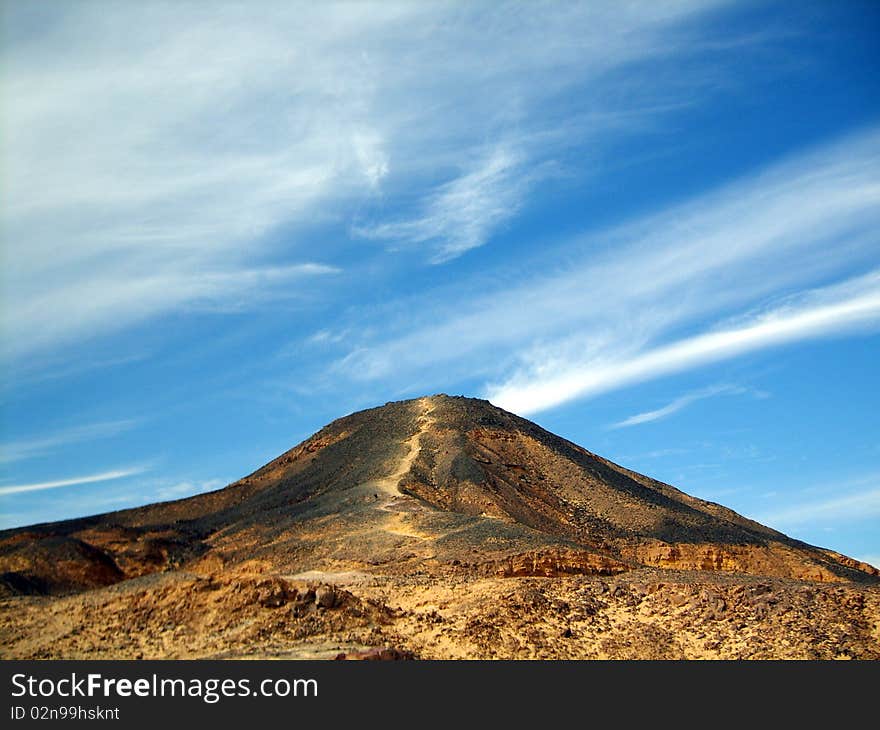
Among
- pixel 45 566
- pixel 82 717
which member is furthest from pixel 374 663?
pixel 45 566

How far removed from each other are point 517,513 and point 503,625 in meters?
19.5

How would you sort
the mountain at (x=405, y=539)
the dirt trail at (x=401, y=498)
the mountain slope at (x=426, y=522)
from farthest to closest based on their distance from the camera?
the dirt trail at (x=401, y=498) → the mountain slope at (x=426, y=522) → the mountain at (x=405, y=539)

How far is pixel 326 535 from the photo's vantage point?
44.5 m

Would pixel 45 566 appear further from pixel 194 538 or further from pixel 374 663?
pixel 374 663

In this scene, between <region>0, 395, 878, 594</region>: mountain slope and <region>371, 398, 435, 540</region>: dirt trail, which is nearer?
<region>0, 395, 878, 594</region>: mountain slope

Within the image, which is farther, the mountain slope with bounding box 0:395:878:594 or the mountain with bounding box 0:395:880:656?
the mountain slope with bounding box 0:395:878:594

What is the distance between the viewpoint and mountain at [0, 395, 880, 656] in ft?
101

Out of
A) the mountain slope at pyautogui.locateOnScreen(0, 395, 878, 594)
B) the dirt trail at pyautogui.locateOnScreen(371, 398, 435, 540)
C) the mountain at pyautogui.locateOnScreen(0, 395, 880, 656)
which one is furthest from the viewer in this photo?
the dirt trail at pyautogui.locateOnScreen(371, 398, 435, 540)

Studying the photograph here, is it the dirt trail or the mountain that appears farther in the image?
the dirt trail

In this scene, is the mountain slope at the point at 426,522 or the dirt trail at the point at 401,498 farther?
the dirt trail at the point at 401,498

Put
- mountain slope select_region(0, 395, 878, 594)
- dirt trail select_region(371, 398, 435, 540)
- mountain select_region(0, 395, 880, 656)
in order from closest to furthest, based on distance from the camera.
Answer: mountain select_region(0, 395, 880, 656), mountain slope select_region(0, 395, 878, 594), dirt trail select_region(371, 398, 435, 540)

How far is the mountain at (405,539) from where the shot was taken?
30.8m

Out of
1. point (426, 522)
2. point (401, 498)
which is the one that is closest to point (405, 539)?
point (426, 522)

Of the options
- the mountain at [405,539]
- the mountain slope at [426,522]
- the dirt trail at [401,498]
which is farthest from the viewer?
the dirt trail at [401,498]
